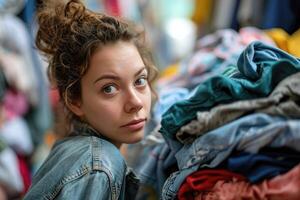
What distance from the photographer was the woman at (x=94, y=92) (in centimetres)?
88

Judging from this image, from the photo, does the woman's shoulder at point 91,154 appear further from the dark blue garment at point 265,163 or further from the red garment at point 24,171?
the red garment at point 24,171

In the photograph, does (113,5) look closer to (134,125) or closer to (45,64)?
(45,64)

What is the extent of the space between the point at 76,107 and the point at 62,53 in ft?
0.38

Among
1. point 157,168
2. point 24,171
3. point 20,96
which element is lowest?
point 24,171

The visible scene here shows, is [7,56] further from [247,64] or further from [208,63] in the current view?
[247,64]

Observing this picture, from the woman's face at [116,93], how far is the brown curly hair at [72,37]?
2 cm

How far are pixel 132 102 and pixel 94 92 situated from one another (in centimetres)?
8

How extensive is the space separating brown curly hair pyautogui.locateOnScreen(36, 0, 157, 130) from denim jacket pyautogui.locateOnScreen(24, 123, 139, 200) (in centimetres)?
10

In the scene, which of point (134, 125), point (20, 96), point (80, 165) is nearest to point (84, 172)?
point (80, 165)

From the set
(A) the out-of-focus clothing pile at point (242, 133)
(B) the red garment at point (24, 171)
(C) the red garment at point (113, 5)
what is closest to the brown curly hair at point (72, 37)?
(A) the out-of-focus clothing pile at point (242, 133)

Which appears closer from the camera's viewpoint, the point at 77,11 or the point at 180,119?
the point at 180,119

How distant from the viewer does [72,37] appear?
93cm

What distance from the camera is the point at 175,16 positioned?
2.80 metres

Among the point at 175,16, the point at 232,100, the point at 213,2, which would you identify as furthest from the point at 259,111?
the point at 175,16
